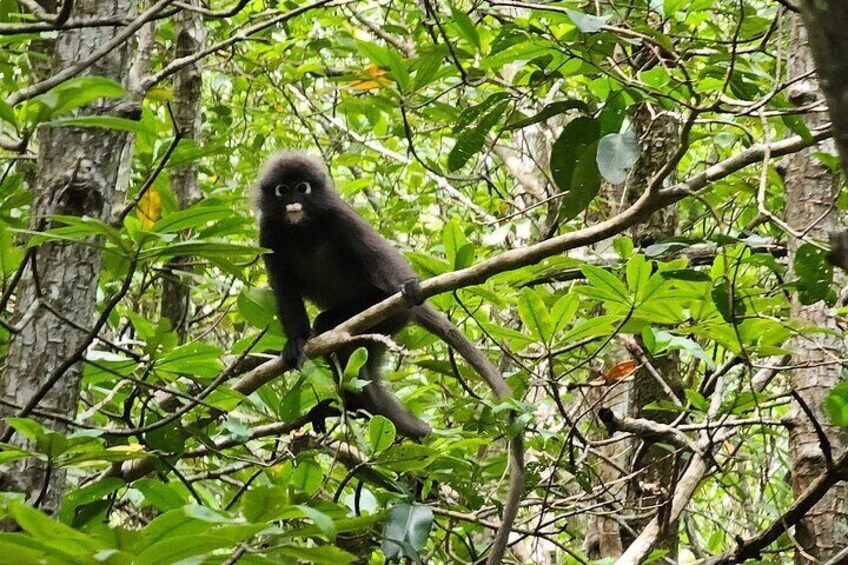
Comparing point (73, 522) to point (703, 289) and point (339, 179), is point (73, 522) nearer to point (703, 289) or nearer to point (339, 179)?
point (703, 289)

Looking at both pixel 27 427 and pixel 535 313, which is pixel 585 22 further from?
pixel 27 427

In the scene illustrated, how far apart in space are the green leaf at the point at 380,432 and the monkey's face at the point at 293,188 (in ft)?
9.53

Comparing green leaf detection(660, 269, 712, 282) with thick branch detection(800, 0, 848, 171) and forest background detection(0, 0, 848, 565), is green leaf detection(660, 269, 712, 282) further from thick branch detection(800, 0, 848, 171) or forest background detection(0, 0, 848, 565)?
thick branch detection(800, 0, 848, 171)

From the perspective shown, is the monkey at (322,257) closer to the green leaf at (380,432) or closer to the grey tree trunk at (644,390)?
the grey tree trunk at (644,390)

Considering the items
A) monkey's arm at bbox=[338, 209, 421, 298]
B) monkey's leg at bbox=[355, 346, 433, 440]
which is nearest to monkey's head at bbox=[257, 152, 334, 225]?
monkey's arm at bbox=[338, 209, 421, 298]

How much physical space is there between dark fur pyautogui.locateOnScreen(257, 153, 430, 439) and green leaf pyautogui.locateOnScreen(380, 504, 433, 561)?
212 centimetres

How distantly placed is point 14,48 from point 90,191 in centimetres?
141

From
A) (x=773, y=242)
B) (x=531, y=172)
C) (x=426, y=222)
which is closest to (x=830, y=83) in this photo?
(x=773, y=242)

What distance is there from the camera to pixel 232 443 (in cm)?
262

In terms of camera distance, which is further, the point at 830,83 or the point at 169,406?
the point at 169,406

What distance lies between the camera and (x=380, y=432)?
7.19 feet

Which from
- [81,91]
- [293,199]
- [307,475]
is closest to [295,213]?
[293,199]

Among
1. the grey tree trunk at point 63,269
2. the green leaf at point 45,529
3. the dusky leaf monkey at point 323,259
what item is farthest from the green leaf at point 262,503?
the dusky leaf monkey at point 323,259

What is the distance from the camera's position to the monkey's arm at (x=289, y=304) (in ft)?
13.9
